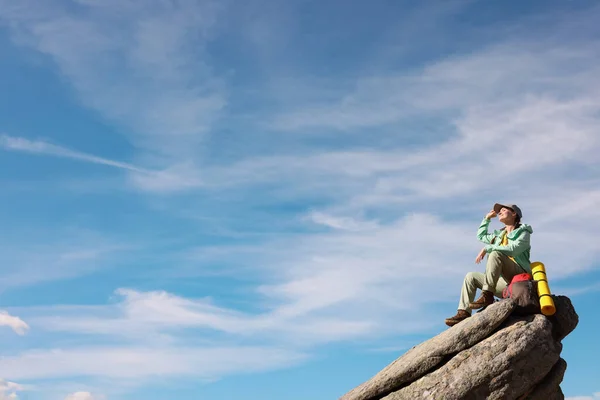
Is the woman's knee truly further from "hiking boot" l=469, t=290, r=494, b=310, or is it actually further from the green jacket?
the green jacket

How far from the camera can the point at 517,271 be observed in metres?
19.7

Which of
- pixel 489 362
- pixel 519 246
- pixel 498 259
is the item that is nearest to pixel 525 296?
pixel 498 259

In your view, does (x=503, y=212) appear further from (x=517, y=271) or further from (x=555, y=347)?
(x=555, y=347)

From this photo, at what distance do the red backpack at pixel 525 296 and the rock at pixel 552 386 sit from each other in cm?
196

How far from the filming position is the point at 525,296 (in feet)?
62.0

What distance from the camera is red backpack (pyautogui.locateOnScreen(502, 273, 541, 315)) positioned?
1888 cm

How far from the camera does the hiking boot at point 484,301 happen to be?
19641 millimetres

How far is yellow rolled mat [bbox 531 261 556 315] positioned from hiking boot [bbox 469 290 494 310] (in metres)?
1.47

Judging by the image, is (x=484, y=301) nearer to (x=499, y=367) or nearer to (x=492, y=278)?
(x=492, y=278)

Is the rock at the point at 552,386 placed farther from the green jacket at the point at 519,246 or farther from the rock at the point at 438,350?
the green jacket at the point at 519,246

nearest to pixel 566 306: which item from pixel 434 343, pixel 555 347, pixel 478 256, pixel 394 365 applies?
pixel 555 347

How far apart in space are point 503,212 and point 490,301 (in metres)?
2.90

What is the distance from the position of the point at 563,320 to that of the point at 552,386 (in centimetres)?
204

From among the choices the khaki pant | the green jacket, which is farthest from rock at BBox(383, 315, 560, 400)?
the green jacket
